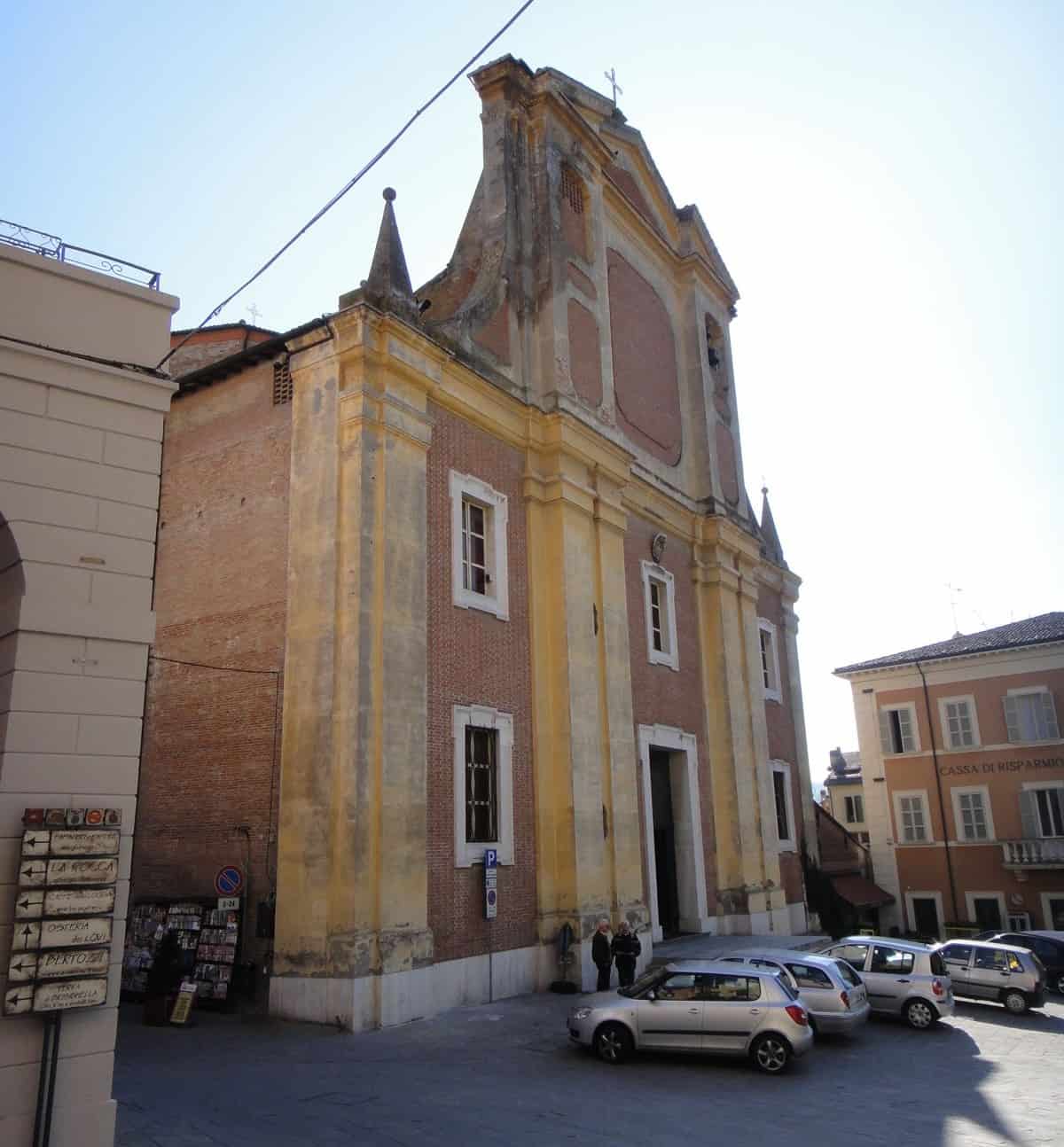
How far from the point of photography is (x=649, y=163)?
1073 inches

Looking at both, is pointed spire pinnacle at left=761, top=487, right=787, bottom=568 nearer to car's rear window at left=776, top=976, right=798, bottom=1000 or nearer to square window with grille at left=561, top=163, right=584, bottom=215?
square window with grille at left=561, top=163, right=584, bottom=215

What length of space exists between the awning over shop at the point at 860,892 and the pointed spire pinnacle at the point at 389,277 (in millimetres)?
23194

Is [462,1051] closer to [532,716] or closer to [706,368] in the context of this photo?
[532,716]

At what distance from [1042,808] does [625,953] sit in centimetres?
2579

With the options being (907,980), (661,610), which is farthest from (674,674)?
(907,980)

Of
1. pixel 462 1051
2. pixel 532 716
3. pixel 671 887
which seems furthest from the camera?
pixel 671 887

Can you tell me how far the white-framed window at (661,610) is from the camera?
76.5 feet

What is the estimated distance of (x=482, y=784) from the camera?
16844 mm

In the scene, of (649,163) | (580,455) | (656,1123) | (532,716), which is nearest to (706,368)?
(649,163)

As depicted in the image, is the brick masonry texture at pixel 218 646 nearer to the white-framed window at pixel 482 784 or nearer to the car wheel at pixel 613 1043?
the white-framed window at pixel 482 784

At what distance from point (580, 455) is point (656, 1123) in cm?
1303

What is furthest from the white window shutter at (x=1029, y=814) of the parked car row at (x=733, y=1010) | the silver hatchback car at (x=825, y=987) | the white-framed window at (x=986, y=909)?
the silver hatchback car at (x=825, y=987)

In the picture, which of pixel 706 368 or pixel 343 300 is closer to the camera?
pixel 343 300

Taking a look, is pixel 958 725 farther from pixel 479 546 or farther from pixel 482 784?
pixel 482 784
